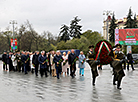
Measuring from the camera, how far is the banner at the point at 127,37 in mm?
39969

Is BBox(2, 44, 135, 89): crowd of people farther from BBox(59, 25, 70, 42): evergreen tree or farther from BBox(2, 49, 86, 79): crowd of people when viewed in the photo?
BBox(59, 25, 70, 42): evergreen tree

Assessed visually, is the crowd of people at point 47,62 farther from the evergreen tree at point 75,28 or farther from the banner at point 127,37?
the evergreen tree at point 75,28

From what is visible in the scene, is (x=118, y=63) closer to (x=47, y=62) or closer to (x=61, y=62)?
(x=61, y=62)

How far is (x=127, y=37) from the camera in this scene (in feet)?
131

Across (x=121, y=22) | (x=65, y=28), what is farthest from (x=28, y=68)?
(x=121, y=22)

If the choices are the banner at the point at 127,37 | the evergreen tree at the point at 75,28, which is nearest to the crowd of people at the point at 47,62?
the banner at the point at 127,37

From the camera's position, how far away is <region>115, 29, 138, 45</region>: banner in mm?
39969

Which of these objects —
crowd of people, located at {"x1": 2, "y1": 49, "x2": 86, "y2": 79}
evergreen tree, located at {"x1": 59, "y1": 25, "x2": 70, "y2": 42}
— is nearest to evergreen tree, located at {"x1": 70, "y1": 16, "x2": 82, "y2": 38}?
evergreen tree, located at {"x1": 59, "y1": 25, "x2": 70, "y2": 42}

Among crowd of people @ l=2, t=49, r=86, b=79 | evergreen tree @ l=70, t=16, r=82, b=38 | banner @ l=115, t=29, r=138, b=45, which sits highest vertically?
evergreen tree @ l=70, t=16, r=82, b=38

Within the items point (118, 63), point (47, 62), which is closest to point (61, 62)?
point (47, 62)

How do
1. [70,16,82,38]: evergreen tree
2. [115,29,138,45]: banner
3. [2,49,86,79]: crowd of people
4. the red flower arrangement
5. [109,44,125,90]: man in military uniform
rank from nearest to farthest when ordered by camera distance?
1. [109,44,125,90]: man in military uniform
2. the red flower arrangement
3. [2,49,86,79]: crowd of people
4. [115,29,138,45]: banner
5. [70,16,82,38]: evergreen tree

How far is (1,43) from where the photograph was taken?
8281 cm

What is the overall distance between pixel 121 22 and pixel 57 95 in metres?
117

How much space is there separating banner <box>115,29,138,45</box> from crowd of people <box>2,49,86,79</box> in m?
20.3
